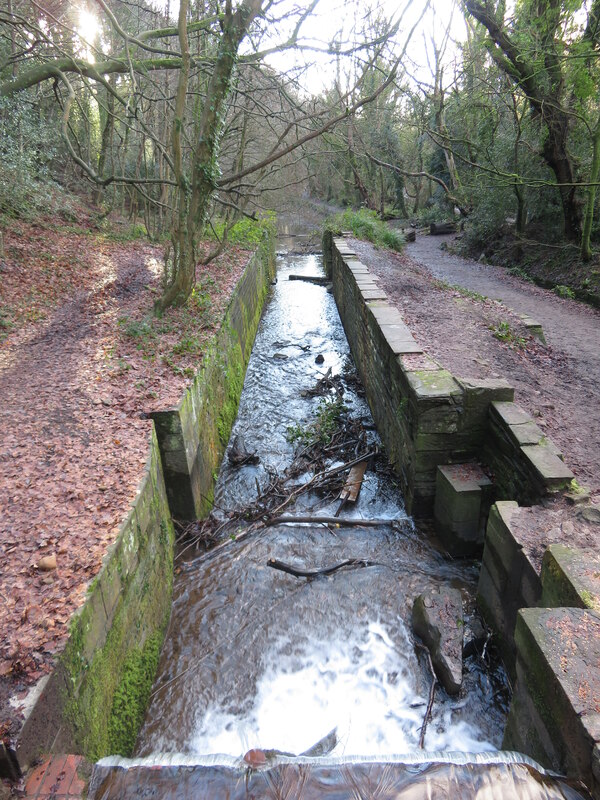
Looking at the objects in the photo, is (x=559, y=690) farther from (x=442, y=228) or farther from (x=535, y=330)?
(x=442, y=228)

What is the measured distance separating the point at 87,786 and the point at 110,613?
82cm

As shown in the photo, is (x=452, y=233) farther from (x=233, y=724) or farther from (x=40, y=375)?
(x=233, y=724)

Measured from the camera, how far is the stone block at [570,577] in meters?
2.56

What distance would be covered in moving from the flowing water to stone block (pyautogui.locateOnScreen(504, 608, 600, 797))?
0.19 metres

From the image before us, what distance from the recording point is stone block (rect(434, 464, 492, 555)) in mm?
4273

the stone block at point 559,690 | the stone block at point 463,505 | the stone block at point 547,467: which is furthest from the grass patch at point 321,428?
the stone block at point 559,690

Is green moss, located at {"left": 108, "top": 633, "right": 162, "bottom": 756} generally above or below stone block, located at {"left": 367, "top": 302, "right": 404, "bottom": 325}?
below

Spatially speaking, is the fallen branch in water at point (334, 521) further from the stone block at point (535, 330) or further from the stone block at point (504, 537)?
the stone block at point (535, 330)

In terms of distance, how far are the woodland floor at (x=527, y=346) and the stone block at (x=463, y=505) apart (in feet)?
2.67

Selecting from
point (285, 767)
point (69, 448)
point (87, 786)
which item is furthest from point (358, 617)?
point (69, 448)

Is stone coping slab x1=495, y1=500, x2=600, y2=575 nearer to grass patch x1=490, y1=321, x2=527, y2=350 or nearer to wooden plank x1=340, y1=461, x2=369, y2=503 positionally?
wooden plank x1=340, y1=461, x2=369, y2=503

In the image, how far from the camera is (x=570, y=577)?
2646 mm

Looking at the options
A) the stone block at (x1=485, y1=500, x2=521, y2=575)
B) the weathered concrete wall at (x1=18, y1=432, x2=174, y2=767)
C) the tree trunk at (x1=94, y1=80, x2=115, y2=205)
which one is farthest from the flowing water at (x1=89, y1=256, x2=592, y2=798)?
the tree trunk at (x1=94, y1=80, x2=115, y2=205)

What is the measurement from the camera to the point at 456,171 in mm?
20438
